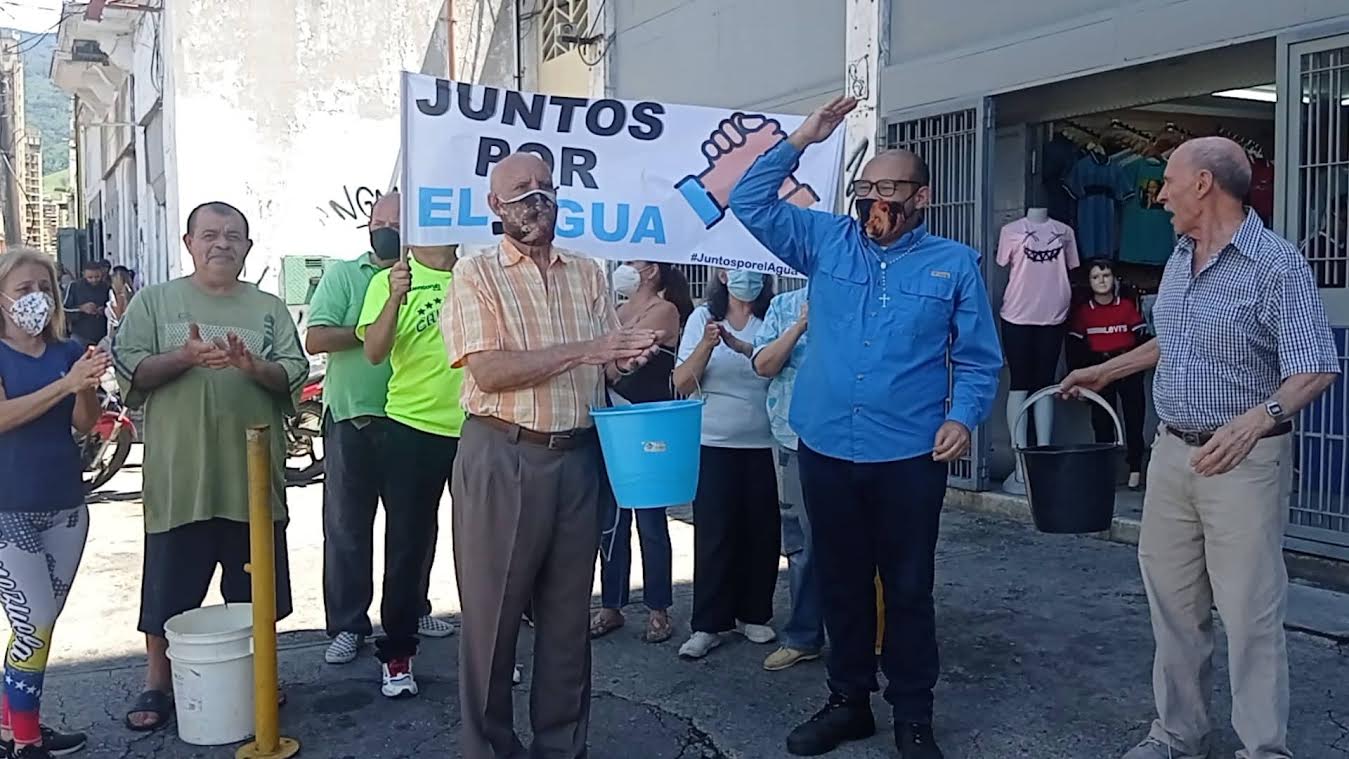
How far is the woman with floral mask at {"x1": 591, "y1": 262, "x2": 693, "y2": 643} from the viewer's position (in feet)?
18.4

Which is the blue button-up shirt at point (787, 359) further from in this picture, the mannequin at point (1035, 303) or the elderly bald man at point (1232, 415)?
the mannequin at point (1035, 303)

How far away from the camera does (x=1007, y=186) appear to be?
29.1ft

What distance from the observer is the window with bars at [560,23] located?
13.6m

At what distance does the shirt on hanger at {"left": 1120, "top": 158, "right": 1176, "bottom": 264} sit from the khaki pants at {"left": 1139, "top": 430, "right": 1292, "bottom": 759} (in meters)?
5.83

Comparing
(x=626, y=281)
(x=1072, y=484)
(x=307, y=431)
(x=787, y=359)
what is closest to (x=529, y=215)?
(x=787, y=359)

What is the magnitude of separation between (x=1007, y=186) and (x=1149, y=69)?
5.11 feet

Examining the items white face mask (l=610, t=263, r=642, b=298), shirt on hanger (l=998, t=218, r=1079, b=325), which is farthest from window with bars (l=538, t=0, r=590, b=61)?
white face mask (l=610, t=263, r=642, b=298)

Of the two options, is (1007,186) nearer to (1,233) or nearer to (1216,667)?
(1216,667)

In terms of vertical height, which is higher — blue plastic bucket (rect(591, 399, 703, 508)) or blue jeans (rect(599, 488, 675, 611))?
blue plastic bucket (rect(591, 399, 703, 508))

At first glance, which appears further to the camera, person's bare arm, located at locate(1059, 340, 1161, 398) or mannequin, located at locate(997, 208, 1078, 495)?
mannequin, located at locate(997, 208, 1078, 495)

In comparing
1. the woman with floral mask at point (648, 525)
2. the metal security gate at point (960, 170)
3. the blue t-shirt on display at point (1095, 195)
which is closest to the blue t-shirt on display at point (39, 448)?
the woman with floral mask at point (648, 525)

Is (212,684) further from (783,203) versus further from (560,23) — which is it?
(560,23)

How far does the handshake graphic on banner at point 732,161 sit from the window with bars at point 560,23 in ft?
26.3

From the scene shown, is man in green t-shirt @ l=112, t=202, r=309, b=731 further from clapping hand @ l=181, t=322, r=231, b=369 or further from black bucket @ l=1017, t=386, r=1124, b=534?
black bucket @ l=1017, t=386, r=1124, b=534
